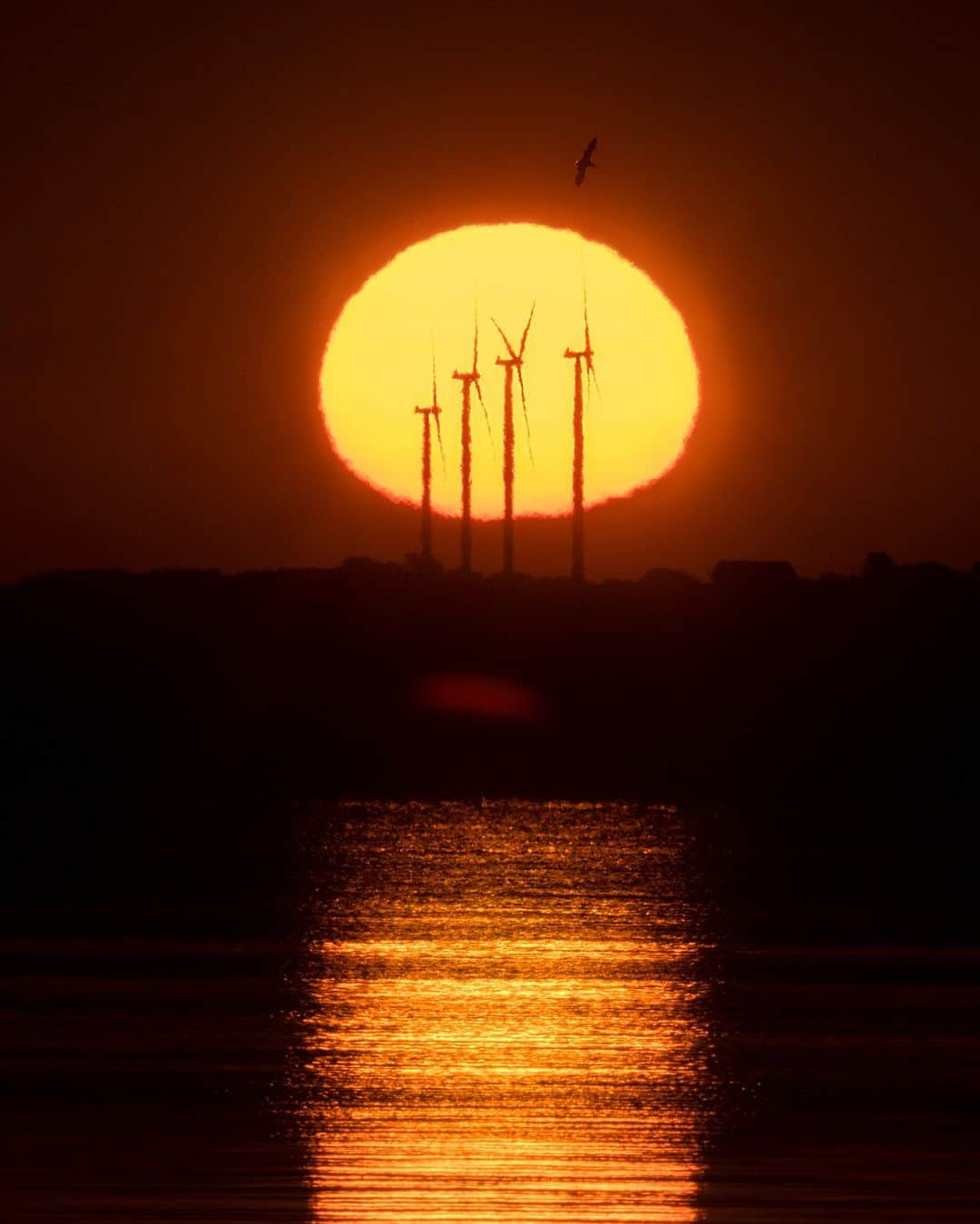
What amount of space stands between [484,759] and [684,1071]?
66936 mm

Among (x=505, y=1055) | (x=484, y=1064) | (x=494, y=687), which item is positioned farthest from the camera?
(x=494, y=687)

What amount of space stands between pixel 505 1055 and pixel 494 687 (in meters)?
97.4

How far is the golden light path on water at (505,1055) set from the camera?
11.1 meters

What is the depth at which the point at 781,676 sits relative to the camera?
11169cm

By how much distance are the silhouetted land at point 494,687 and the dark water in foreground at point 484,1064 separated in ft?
124

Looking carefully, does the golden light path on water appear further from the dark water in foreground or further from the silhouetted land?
the silhouetted land

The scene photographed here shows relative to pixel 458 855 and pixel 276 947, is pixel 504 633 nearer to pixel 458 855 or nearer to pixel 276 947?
pixel 458 855

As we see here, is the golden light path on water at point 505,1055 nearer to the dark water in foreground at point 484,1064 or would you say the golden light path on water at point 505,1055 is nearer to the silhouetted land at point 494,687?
the dark water in foreground at point 484,1064

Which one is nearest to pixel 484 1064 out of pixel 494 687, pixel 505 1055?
pixel 505 1055

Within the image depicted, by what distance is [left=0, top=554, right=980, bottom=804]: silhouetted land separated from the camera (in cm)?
7550

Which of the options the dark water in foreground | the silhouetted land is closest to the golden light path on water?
the dark water in foreground

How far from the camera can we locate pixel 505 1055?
14.3 m

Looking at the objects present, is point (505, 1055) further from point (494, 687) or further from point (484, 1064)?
point (494, 687)

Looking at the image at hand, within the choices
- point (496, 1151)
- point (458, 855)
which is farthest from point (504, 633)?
point (496, 1151)
